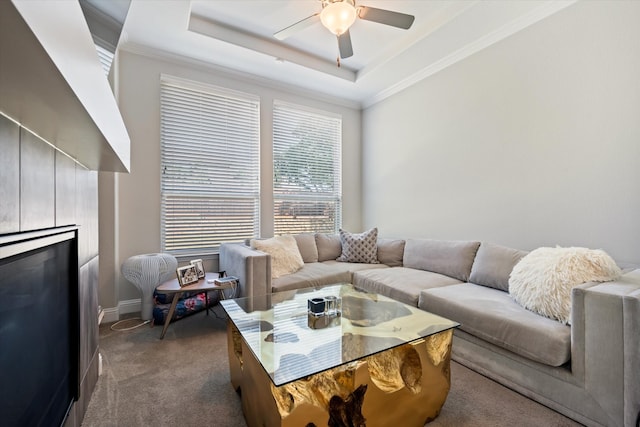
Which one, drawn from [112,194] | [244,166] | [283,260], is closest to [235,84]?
[244,166]

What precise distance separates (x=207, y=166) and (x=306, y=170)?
53.6 inches

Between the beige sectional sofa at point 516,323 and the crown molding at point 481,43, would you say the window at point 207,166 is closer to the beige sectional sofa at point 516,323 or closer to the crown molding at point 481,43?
the beige sectional sofa at point 516,323

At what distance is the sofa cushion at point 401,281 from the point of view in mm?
2437

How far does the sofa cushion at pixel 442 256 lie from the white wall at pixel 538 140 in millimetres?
298

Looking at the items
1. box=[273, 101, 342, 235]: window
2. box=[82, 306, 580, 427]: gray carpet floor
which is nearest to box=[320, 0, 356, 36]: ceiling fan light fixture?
box=[273, 101, 342, 235]: window

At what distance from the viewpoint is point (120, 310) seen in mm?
2869

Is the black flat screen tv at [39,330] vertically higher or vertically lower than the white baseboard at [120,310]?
higher

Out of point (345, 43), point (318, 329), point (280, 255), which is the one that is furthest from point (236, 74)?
point (318, 329)

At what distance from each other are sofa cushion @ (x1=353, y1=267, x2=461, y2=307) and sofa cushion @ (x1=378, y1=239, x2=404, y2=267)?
394mm

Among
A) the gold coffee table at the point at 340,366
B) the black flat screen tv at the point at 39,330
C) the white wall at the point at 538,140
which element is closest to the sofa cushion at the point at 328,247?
the white wall at the point at 538,140

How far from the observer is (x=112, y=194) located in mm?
2732

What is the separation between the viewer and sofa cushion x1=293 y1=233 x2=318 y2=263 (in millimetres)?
3473

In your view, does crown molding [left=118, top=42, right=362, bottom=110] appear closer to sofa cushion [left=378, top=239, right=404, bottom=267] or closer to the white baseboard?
sofa cushion [left=378, top=239, right=404, bottom=267]

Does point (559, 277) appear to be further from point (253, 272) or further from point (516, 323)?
point (253, 272)
